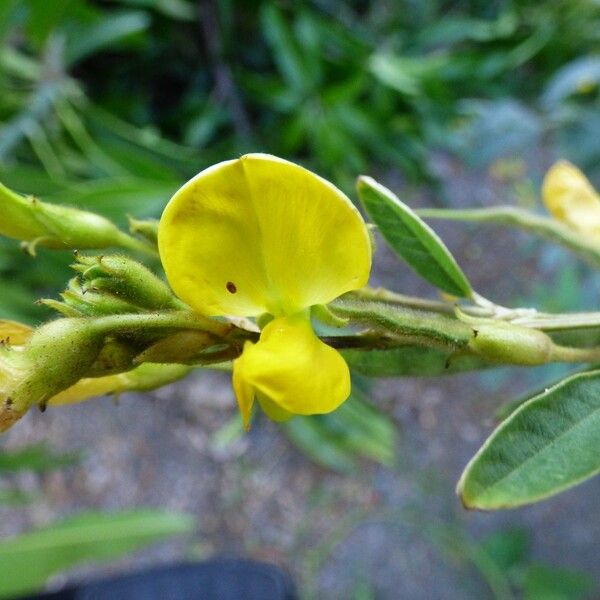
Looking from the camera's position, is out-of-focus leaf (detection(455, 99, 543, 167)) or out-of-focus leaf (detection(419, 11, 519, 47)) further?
out-of-focus leaf (detection(419, 11, 519, 47))

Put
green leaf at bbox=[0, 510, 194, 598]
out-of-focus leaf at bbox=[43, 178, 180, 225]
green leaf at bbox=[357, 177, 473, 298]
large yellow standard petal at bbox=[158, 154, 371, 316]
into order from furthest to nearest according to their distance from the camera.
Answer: green leaf at bbox=[0, 510, 194, 598], out-of-focus leaf at bbox=[43, 178, 180, 225], green leaf at bbox=[357, 177, 473, 298], large yellow standard petal at bbox=[158, 154, 371, 316]

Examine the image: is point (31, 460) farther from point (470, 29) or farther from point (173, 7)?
point (470, 29)

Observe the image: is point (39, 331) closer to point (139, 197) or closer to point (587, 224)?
point (587, 224)

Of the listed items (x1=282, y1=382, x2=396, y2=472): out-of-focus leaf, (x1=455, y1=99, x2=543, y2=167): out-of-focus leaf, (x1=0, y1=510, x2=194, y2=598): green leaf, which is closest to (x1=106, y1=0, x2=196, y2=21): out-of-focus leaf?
(x1=455, y1=99, x2=543, y2=167): out-of-focus leaf

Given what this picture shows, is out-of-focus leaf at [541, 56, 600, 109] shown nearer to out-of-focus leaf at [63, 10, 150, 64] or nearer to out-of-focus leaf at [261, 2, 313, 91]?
out-of-focus leaf at [261, 2, 313, 91]

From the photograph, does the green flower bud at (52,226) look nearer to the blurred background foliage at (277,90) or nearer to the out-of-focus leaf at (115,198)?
the out-of-focus leaf at (115,198)

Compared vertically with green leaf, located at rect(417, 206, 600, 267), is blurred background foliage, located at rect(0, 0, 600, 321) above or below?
below

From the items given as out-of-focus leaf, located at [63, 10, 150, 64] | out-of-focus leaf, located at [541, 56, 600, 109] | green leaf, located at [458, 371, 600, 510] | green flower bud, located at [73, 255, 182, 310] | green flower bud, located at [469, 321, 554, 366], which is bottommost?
out-of-focus leaf, located at [63, 10, 150, 64]
